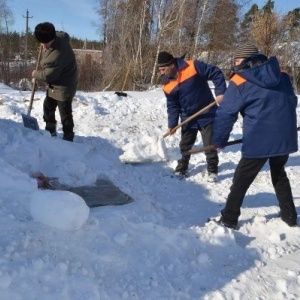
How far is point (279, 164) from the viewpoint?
10.5 ft

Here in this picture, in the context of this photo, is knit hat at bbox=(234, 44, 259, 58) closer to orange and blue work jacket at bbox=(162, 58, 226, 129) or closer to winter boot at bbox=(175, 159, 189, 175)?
orange and blue work jacket at bbox=(162, 58, 226, 129)

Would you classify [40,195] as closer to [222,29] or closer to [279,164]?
[279,164]

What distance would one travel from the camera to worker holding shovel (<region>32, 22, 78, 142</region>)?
4.50m

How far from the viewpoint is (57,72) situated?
4.72m

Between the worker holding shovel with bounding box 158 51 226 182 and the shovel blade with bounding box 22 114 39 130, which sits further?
the shovel blade with bounding box 22 114 39 130

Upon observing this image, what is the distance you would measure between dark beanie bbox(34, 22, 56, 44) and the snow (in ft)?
3.55

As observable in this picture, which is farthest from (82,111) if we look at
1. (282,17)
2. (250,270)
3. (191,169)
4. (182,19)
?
(282,17)

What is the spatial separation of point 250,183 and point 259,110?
0.66 metres

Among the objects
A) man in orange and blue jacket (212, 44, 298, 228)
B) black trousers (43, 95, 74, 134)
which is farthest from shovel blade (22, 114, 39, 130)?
man in orange and blue jacket (212, 44, 298, 228)

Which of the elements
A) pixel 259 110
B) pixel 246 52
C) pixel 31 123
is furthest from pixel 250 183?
pixel 31 123

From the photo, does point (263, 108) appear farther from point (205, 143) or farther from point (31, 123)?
point (31, 123)

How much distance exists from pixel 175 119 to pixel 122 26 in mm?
15810

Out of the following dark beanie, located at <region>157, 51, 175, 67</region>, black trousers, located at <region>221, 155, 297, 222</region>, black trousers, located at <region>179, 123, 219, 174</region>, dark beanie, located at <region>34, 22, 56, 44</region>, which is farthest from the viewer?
black trousers, located at <region>179, 123, 219, 174</region>

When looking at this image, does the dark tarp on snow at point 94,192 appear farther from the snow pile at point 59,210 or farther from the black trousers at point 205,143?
the black trousers at point 205,143
